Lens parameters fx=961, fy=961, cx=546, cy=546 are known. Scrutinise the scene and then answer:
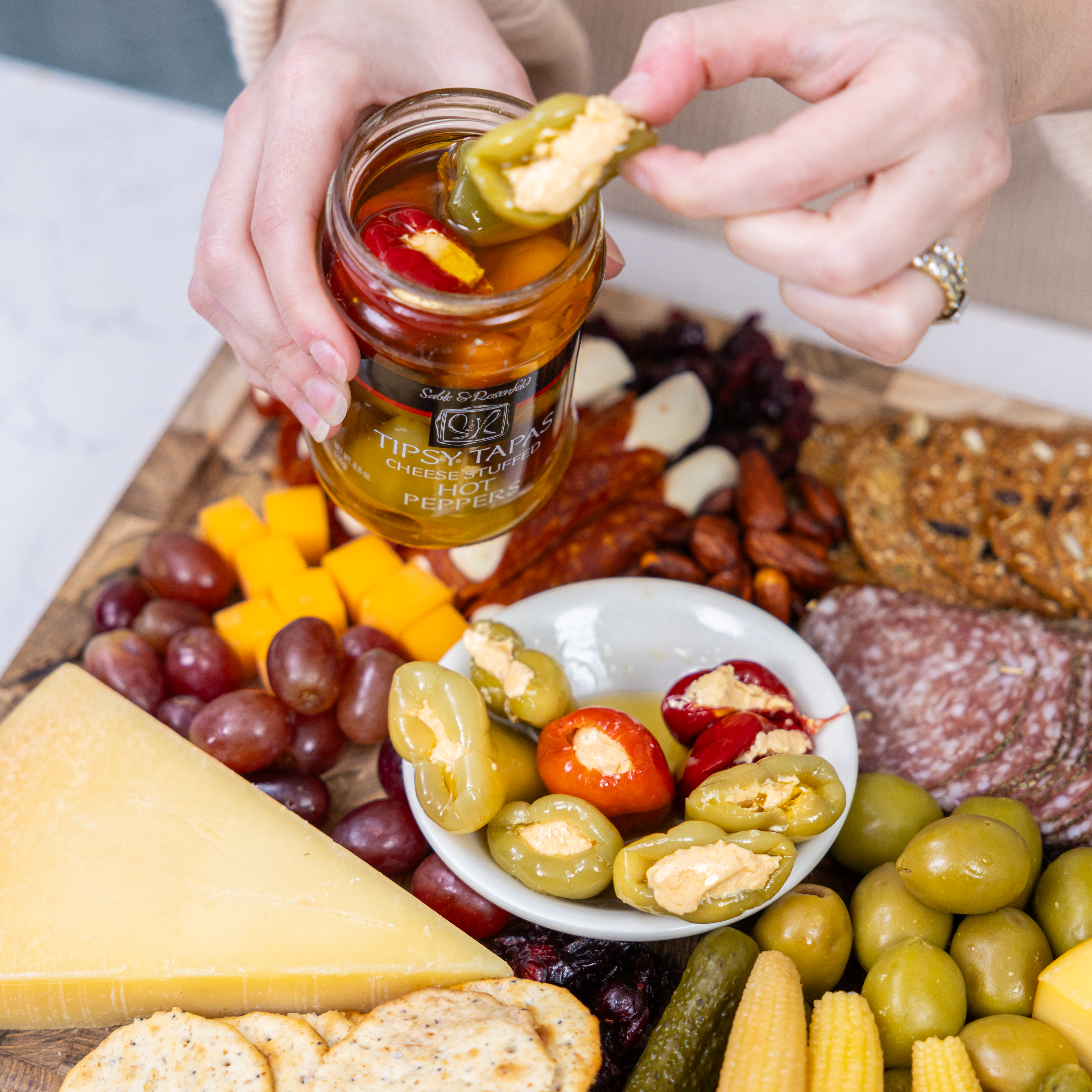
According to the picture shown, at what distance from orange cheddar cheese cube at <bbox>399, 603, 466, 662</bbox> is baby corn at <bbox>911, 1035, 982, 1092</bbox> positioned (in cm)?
71

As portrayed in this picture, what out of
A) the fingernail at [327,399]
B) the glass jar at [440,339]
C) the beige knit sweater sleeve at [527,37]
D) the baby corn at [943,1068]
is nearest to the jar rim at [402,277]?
the glass jar at [440,339]

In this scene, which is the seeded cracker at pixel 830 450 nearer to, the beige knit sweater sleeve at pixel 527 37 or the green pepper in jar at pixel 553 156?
the beige knit sweater sleeve at pixel 527 37

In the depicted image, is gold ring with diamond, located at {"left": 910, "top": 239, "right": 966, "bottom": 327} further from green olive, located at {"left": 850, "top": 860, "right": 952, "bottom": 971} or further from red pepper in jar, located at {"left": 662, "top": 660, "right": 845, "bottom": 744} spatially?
green olive, located at {"left": 850, "top": 860, "right": 952, "bottom": 971}

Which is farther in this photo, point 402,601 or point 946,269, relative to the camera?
point 402,601

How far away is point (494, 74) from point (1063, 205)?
137cm

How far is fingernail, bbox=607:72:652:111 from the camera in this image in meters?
0.65

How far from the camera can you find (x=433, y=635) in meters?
1.31

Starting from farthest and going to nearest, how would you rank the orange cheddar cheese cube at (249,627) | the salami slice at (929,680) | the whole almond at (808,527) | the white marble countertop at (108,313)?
1. the white marble countertop at (108,313)
2. the whole almond at (808,527)
3. the orange cheddar cheese cube at (249,627)
4. the salami slice at (929,680)

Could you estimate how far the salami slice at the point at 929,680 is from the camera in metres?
1.21

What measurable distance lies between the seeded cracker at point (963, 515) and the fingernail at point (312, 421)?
943 millimetres

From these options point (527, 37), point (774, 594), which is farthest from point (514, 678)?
point (527, 37)

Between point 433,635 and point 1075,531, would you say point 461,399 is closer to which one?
point 433,635

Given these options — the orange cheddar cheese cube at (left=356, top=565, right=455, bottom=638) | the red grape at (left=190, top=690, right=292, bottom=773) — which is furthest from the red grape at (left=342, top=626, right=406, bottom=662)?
the red grape at (left=190, top=690, right=292, bottom=773)

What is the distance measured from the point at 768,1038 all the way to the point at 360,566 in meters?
0.78
